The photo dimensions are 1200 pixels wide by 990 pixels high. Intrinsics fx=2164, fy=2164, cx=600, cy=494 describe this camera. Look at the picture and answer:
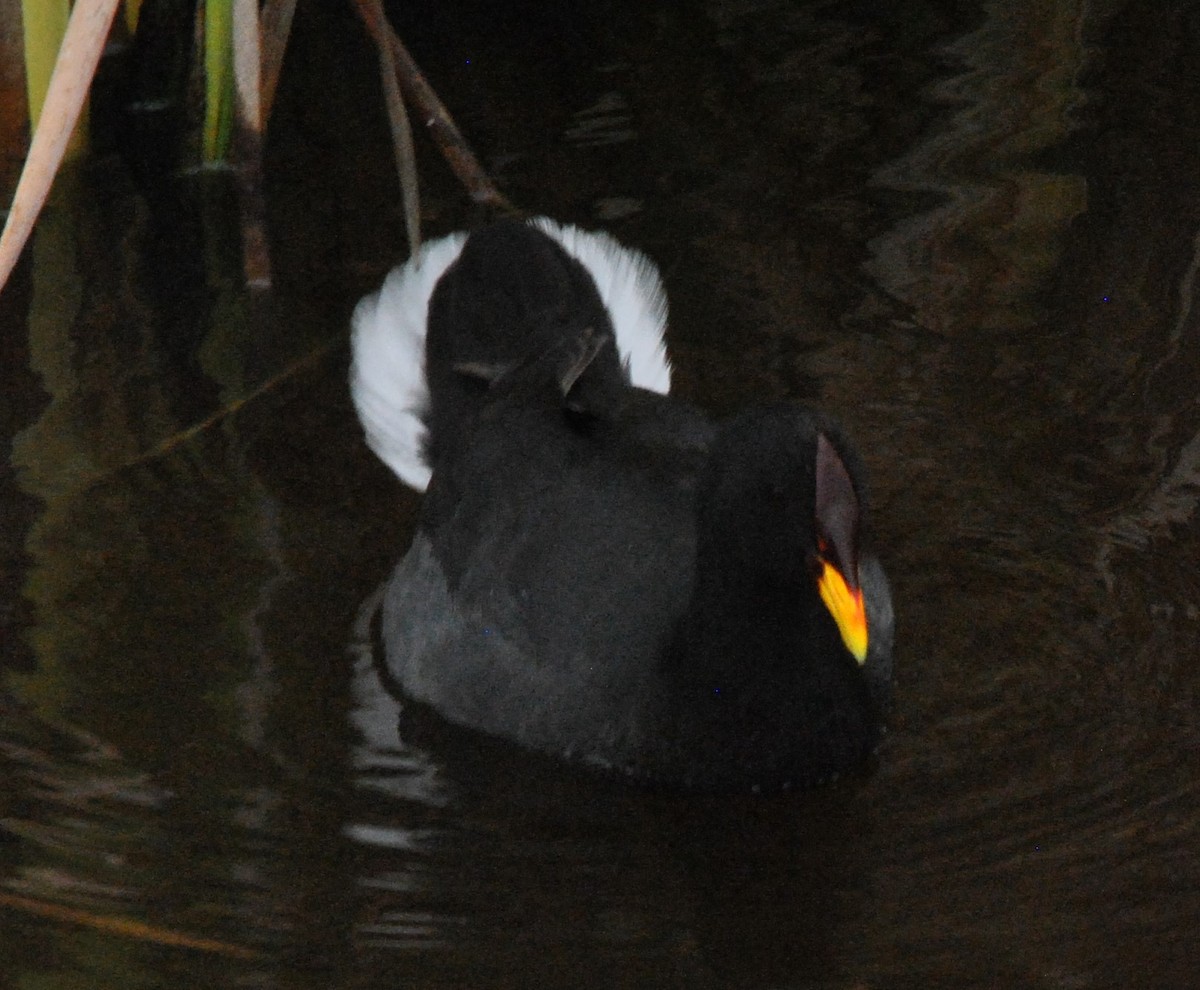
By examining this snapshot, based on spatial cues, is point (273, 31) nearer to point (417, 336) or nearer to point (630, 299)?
point (417, 336)

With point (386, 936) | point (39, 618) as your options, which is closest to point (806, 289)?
point (39, 618)

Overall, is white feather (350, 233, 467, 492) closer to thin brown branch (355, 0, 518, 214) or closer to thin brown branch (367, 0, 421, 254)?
thin brown branch (367, 0, 421, 254)

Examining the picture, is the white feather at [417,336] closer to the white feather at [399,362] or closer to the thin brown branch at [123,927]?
the white feather at [399,362]

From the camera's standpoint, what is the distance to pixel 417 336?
486 cm

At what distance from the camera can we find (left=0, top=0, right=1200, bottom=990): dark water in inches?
132

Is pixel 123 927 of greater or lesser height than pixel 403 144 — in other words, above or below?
below

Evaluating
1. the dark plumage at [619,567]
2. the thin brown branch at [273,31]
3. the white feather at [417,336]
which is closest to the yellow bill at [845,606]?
the dark plumage at [619,567]

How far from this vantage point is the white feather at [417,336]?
15.6 ft

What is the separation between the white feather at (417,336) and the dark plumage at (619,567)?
142mm

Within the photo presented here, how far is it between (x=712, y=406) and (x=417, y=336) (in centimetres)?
72

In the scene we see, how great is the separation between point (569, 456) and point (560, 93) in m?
2.86

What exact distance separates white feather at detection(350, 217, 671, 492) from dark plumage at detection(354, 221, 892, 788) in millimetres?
142

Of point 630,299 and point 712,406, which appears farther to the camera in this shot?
point 712,406

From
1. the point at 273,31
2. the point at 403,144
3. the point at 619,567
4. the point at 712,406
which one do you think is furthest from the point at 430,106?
the point at 619,567
